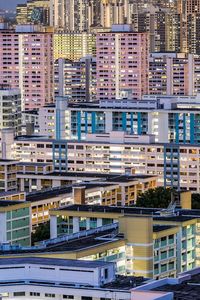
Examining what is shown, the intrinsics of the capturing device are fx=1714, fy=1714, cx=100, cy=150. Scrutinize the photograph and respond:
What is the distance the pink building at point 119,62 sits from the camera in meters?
107

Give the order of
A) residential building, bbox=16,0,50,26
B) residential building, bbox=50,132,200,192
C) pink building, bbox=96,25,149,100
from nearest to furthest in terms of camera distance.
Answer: residential building, bbox=50,132,200,192
pink building, bbox=96,25,149,100
residential building, bbox=16,0,50,26

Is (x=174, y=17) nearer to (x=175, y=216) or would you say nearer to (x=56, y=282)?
(x=175, y=216)

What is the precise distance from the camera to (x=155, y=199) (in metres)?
63.0

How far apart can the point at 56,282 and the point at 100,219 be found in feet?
44.2

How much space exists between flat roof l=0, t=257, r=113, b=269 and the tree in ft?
70.2

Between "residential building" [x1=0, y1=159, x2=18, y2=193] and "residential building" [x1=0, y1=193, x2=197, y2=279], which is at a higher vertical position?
"residential building" [x1=0, y1=193, x2=197, y2=279]

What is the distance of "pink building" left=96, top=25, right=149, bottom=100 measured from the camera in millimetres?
107419

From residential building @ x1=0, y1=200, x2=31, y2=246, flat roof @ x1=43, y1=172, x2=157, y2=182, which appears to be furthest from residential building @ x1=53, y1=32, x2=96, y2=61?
residential building @ x1=0, y1=200, x2=31, y2=246

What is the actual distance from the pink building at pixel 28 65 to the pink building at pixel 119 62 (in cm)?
338

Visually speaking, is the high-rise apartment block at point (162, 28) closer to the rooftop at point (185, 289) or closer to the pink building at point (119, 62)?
the pink building at point (119, 62)

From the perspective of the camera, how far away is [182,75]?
4710 inches

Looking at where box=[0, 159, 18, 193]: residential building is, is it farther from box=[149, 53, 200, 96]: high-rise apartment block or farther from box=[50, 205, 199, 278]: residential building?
box=[149, 53, 200, 96]: high-rise apartment block

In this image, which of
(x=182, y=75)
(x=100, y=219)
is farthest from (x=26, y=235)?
(x=182, y=75)

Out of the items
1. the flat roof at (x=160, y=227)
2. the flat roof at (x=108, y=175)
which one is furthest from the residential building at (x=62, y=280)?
the flat roof at (x=108, y=175)
